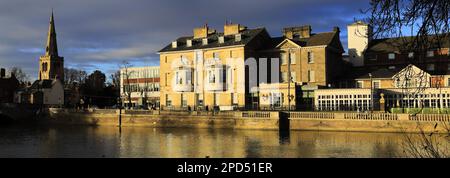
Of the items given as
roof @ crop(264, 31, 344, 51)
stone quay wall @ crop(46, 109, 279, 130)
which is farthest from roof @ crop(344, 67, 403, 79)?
stone quay wall @ crop(46, 109, 279, 130)

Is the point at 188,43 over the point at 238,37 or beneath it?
beneath

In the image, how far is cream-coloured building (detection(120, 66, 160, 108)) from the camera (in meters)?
90.2

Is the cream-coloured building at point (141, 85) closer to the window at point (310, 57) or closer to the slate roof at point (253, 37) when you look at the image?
the slate roof at point (253, 37)

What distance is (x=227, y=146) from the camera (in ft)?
111

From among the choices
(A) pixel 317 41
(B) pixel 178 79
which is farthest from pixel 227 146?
(B) pixel 178 79

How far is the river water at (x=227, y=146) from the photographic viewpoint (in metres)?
29.6

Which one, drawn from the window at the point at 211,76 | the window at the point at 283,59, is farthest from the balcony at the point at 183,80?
the window at the point at 283,59

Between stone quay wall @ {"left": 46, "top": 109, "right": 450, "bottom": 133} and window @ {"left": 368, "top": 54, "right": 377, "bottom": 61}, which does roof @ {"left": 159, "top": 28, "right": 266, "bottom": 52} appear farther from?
window @ {"left": 368, "top": 54, "right": 377, "bottom": 61}

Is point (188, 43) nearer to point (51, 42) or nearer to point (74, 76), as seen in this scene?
point (51, 42)

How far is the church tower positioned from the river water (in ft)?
232

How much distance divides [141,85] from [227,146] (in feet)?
207
